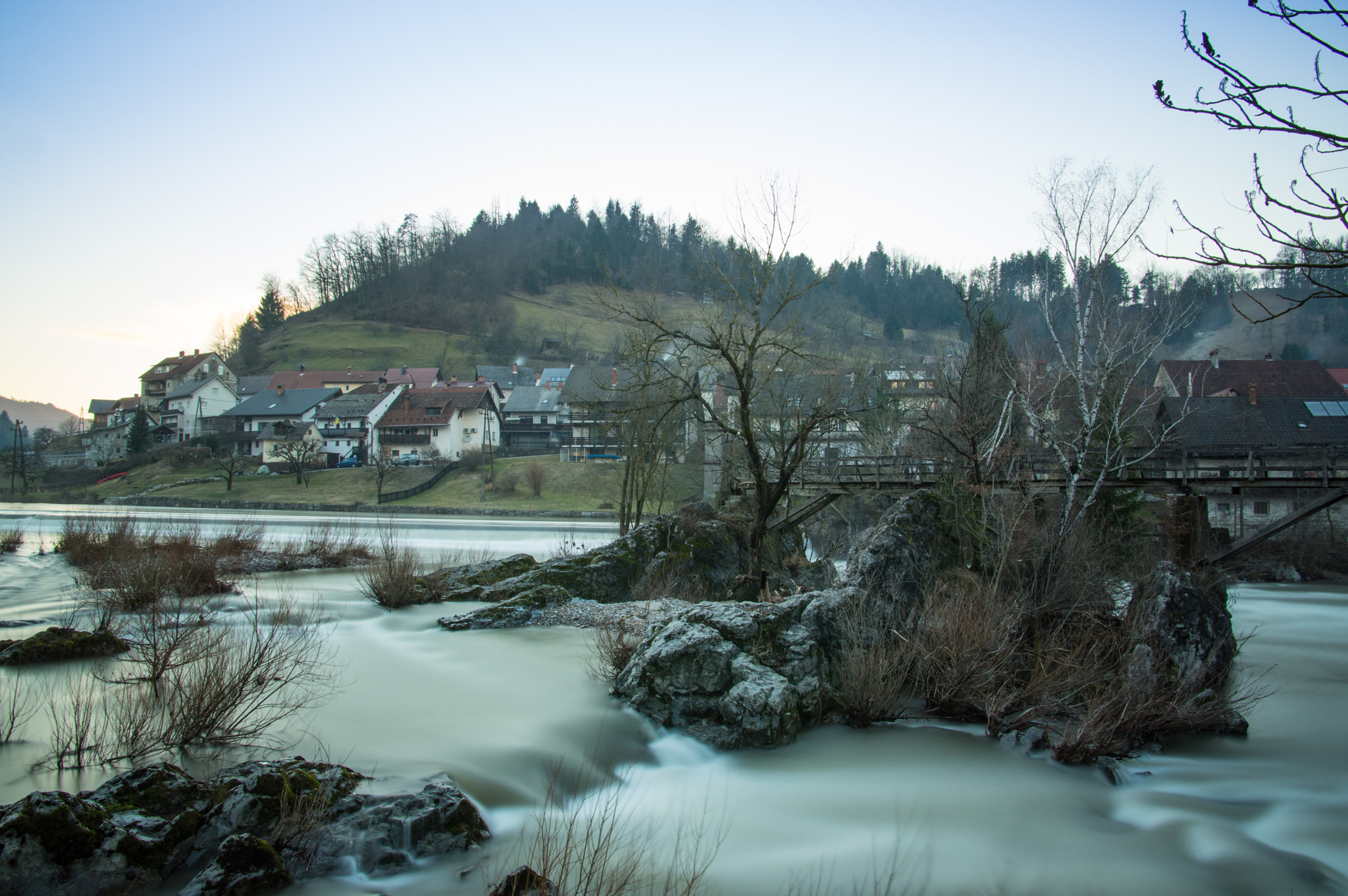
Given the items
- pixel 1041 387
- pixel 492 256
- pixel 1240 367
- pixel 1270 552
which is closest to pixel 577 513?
pixel 1041 387

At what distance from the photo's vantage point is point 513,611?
13.8 metres

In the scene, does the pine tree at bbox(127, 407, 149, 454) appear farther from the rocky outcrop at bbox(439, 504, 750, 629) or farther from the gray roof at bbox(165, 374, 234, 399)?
the rocky outcrop at bbox(439, 504, 750, 629)

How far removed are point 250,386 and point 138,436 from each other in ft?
67.4

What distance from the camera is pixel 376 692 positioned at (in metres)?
9.55

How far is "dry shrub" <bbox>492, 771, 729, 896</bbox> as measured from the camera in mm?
4770

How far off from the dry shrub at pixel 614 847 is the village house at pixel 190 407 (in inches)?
3564

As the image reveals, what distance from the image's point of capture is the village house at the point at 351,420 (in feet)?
232

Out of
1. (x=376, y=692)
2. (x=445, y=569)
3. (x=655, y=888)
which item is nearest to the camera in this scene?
(x=655, y=888)

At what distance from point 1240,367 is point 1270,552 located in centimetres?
2615

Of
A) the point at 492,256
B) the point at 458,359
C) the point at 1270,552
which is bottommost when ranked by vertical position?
the point at 1270,552

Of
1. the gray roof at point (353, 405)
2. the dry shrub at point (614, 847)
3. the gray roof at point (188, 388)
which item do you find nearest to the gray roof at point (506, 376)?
the gray roof at point (353, 405)

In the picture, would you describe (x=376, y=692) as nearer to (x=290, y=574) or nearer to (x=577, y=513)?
(x=290, y=574)

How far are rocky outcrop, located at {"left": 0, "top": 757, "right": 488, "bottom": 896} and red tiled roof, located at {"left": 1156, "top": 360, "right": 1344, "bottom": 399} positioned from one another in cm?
5036

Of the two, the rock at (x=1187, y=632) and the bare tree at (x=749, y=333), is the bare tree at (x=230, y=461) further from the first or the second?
the rock at (x=1187, y=632)
